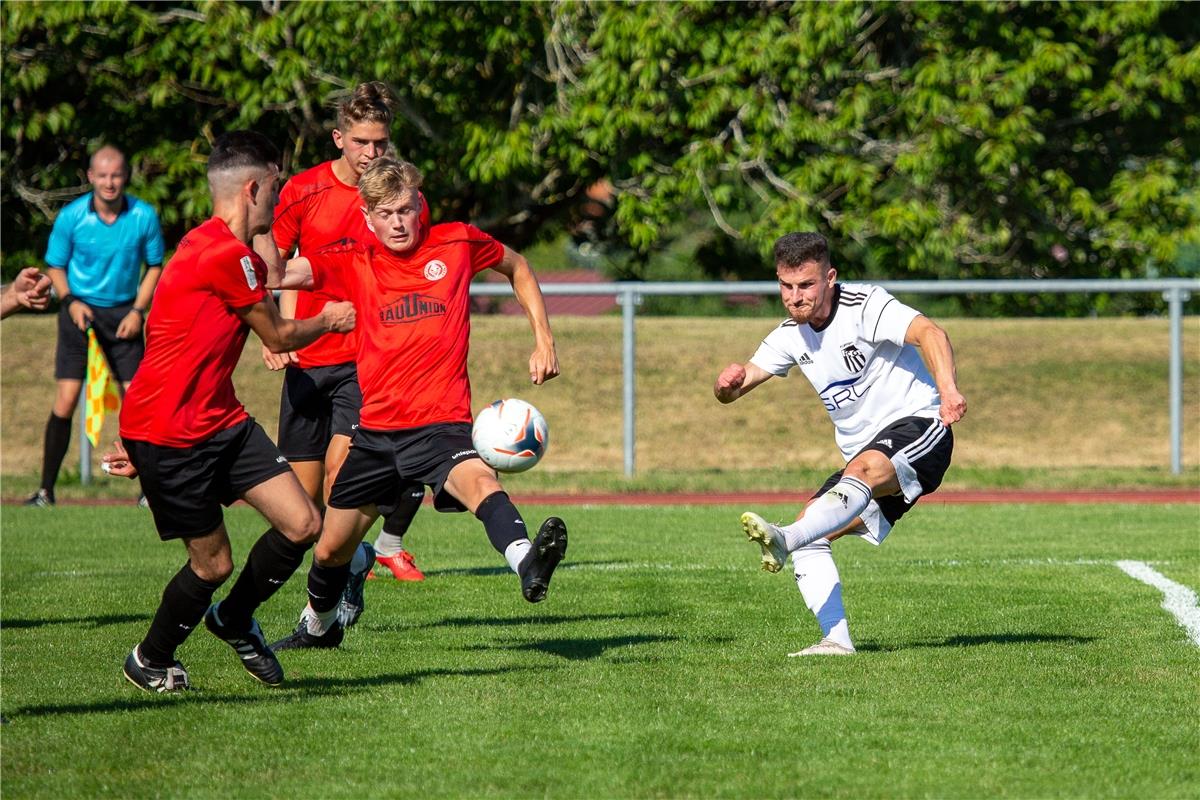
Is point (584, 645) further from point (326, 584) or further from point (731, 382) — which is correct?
point (731, 382)

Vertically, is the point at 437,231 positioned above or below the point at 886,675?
above

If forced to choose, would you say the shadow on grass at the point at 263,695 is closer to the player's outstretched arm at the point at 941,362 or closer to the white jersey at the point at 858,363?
the white jersey at the point at 858,363

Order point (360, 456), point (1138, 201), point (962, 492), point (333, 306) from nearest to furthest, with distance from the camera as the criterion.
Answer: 1. point (333, 306)
2. point (360, 456)
3. point (962, 492)
4. point (1138, 201)

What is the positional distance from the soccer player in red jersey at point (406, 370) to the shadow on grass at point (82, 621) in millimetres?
1564

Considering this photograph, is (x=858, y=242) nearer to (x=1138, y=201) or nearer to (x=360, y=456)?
(x=1138, y=201)

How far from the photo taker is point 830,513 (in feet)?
21.3

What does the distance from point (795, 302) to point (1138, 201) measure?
13.9m

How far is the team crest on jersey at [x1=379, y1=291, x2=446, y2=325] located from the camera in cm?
639

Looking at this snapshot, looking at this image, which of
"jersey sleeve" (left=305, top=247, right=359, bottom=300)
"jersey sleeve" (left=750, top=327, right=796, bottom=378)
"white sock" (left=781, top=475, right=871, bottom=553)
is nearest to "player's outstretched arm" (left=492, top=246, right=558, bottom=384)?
"jersey sleeve" (left=305, top=247, right=359, bottom=300)

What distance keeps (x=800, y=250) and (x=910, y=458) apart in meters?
0.96

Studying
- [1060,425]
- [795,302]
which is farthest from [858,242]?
[795,302]

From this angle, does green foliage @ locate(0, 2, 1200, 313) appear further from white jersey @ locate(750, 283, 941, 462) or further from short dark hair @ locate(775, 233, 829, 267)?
short dark hair @ locate(775, 233, 829, 267)

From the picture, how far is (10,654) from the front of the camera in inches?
265

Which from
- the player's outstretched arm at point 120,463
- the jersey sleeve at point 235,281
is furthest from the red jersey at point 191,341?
the player's outstretched arm at point 120,463
